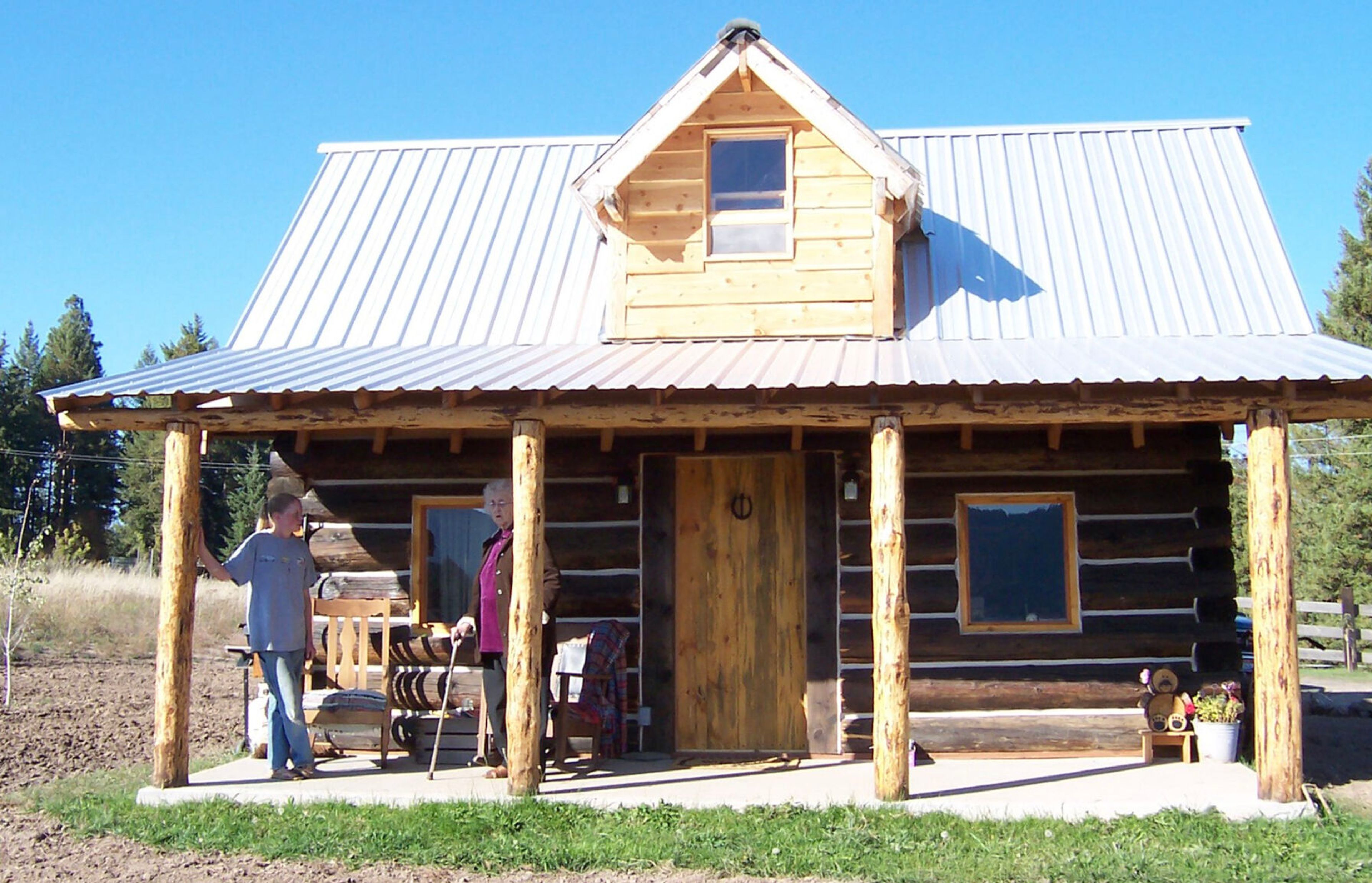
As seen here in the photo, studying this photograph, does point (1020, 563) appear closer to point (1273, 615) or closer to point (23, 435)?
point (1273, 615)

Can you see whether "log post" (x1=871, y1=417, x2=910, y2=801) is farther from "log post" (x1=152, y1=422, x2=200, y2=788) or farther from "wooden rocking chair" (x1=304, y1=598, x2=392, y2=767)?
"log post" (x1=152, y1=422, x2=200, y2=788)

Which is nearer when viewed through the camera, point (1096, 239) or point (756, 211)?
point (756, 211)

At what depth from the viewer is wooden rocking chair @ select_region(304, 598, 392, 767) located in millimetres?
9055

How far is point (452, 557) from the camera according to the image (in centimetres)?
1055

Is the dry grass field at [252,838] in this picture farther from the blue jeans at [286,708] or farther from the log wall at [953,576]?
the log wall at [953,576]

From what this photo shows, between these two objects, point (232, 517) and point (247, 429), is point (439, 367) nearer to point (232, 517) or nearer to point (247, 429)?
point (247, 429)

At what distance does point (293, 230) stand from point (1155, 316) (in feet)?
26.3

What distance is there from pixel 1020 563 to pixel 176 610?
6.42 metres

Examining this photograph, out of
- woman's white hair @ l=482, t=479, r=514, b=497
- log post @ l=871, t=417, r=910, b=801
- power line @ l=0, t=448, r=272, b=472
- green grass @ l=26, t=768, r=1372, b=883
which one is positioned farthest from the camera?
power line @ l=0, t=448, r=272, b=472

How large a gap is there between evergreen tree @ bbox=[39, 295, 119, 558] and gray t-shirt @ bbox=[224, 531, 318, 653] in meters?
42.7

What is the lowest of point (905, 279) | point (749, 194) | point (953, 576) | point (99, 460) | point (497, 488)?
point (953, 576)

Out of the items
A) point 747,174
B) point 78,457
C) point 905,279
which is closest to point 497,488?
point 747,174

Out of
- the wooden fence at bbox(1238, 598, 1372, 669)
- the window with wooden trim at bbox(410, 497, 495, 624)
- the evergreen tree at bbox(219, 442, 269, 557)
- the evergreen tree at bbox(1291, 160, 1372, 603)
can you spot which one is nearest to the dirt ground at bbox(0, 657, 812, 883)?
the window with wooden trim at bbox(410, 497, 495, 624)

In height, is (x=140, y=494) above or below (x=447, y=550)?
above
